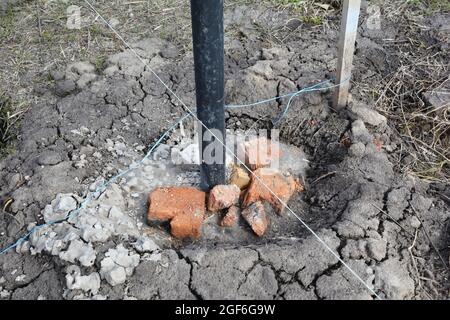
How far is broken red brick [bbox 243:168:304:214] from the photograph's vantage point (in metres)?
2.52

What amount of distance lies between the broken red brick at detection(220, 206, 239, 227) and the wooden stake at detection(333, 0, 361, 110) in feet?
3.34

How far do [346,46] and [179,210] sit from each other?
1.36 metres

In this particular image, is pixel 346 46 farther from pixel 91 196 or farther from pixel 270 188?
pixel 91 196

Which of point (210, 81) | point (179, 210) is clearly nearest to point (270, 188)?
point (179, 210)

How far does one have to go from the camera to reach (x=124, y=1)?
4.00 metres

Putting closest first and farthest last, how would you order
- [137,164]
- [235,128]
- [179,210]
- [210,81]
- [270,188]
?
[210,81] → [179,210] → [270,188] → [137,164] → [235,128]

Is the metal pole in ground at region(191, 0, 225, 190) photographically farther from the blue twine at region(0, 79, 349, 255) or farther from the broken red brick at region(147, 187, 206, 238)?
the blue twine at region(0, 79, 349, 255)

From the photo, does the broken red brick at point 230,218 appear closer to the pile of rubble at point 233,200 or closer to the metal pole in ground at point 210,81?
the pile of rubble at point 233,200

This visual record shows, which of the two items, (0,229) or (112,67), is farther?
(112,67)

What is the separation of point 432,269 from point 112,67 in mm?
2404

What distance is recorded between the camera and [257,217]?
242 cm
